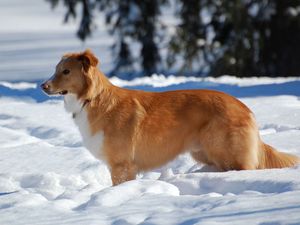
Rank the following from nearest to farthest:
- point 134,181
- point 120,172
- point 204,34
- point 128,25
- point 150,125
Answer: point 134,181
point 120,172
point 150,125
point 204,34
point 128,25

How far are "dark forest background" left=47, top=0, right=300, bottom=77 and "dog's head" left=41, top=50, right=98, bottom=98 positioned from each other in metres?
11.1

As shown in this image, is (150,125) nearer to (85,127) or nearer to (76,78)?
(85,127)

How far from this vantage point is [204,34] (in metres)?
17.4

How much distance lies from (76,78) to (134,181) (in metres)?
1.18

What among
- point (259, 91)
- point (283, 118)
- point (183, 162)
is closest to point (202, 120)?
point (183, 162)

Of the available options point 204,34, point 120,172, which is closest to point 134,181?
point 120,172

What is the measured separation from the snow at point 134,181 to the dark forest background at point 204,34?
15.6 ft

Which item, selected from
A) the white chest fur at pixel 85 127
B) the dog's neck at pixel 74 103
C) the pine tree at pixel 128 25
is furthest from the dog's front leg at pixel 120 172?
the pine tree at pixel 128 25

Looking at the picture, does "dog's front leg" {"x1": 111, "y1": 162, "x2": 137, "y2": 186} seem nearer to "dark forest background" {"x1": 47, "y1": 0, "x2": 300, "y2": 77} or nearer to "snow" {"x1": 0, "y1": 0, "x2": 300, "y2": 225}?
"snow" {"x1": 0, "y1": 0, "x2": 300, "y2": 225}

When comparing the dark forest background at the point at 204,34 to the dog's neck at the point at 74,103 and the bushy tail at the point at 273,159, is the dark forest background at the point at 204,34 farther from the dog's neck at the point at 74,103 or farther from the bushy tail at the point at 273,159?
the dog's neck at the point at 74,103

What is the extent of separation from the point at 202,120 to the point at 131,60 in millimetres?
12466

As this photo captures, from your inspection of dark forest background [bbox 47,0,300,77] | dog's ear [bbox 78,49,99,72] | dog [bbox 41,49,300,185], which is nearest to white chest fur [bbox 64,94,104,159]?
dog [bbox 41,49,300,185]

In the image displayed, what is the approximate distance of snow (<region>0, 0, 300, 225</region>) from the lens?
13.1 ft

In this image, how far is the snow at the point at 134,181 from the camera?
13.1ft
